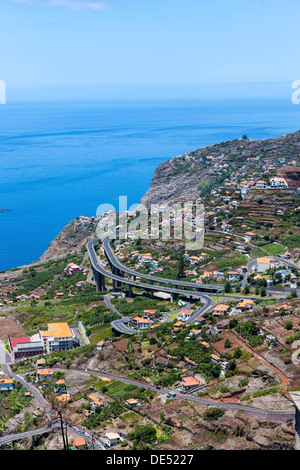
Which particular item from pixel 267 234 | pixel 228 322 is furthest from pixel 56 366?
pixel 267 234

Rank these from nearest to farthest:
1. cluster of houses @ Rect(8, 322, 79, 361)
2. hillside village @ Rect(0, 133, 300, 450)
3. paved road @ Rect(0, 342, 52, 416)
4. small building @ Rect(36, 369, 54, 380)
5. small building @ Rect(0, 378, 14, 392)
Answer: hillside village @ Rect(0, 133, 300, 450)
paved road @ Rect(0, 342, 52, 416)
small building @ Rect(0, 378, 14, 392)
small building @ Rect(36, 369, 54, 380)
cluster of houses @ Rect(8, 322, 79, 361)

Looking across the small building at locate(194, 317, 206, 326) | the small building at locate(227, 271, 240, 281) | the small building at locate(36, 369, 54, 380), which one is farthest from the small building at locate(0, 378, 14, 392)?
the small building at locate(227, 271, 240, 281)

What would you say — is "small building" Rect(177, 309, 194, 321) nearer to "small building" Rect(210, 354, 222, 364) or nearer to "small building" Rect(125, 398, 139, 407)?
"small building" Rect(210, 354, 222, 364)

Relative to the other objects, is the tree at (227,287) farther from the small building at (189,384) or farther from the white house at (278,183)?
the white house at (278,183)

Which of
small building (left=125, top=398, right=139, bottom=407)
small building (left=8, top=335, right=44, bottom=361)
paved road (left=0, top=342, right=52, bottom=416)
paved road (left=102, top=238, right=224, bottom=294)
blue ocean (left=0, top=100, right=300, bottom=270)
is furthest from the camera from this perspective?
blue ocean (left=0, top=100, right=300, bottom=270)

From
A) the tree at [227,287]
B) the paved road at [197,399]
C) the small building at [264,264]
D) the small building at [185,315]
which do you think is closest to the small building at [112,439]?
the paved road at [197,399]
